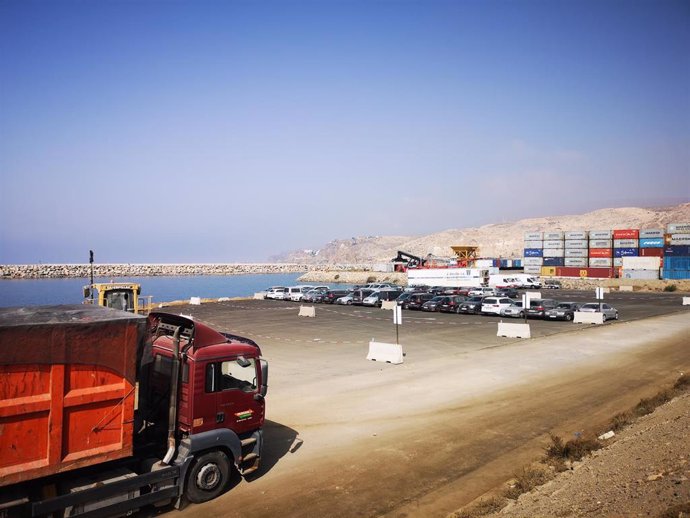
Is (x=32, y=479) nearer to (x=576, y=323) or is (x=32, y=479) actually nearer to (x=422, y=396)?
(x=422, y=396)

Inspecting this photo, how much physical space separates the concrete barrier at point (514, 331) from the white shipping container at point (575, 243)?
78973 millimetres

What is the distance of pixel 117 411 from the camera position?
7.54 m

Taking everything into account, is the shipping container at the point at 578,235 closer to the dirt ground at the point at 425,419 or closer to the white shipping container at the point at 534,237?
the white shipping container at the point at 534,237

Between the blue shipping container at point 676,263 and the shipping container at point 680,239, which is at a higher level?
the shipping container at point 680,239

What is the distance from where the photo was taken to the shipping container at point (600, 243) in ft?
312

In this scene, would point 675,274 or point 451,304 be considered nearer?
point 451,304

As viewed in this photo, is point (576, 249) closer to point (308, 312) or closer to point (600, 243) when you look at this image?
point (600, 243)

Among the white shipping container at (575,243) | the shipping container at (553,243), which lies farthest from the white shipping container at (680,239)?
the shipping container at (553,243)

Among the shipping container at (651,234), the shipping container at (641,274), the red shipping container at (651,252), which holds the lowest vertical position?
the shipping container at (641,274)

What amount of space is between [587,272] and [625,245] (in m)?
8.49

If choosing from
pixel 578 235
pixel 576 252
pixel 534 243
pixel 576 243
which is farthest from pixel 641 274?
pixel 534 243

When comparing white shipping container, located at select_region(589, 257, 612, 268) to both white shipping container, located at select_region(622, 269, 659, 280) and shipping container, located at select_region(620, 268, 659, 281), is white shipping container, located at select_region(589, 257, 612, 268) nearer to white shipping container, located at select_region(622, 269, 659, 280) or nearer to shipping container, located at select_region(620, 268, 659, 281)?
shipping container, located at select_region(620, 268, 659, 281)

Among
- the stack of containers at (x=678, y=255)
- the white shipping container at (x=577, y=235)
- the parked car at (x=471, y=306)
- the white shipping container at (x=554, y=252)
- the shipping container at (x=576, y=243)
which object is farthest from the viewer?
the white shipping container at (x=554, y=252)

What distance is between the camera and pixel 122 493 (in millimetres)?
7473
